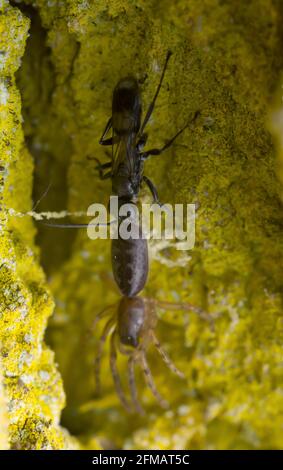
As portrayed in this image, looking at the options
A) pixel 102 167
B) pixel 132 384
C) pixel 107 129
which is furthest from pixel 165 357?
pixel 107 129

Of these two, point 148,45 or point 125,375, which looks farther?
point 125,375

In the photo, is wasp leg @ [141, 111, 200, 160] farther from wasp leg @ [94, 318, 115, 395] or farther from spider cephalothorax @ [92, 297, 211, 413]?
wasp leg @ [94, 318, 115, 395]

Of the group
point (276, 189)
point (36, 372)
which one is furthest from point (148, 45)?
point (36, 372)

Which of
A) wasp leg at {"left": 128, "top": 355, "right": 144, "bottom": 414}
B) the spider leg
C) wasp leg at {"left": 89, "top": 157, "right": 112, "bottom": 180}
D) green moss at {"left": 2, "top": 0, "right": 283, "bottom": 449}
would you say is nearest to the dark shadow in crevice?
green moss at {"left": 2, "top": 0, "right": 283, "bottom": 449}

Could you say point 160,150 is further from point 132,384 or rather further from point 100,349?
point 132,384

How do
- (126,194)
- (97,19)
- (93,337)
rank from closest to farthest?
(97,19), (126,194), (93,337)

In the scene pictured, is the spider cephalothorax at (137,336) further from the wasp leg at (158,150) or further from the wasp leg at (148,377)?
the wasp leg at (158,150)

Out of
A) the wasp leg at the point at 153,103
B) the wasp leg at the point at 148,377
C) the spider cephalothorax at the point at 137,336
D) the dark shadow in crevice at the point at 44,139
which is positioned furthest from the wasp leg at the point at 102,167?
the wasp leg at the point at 148,377
